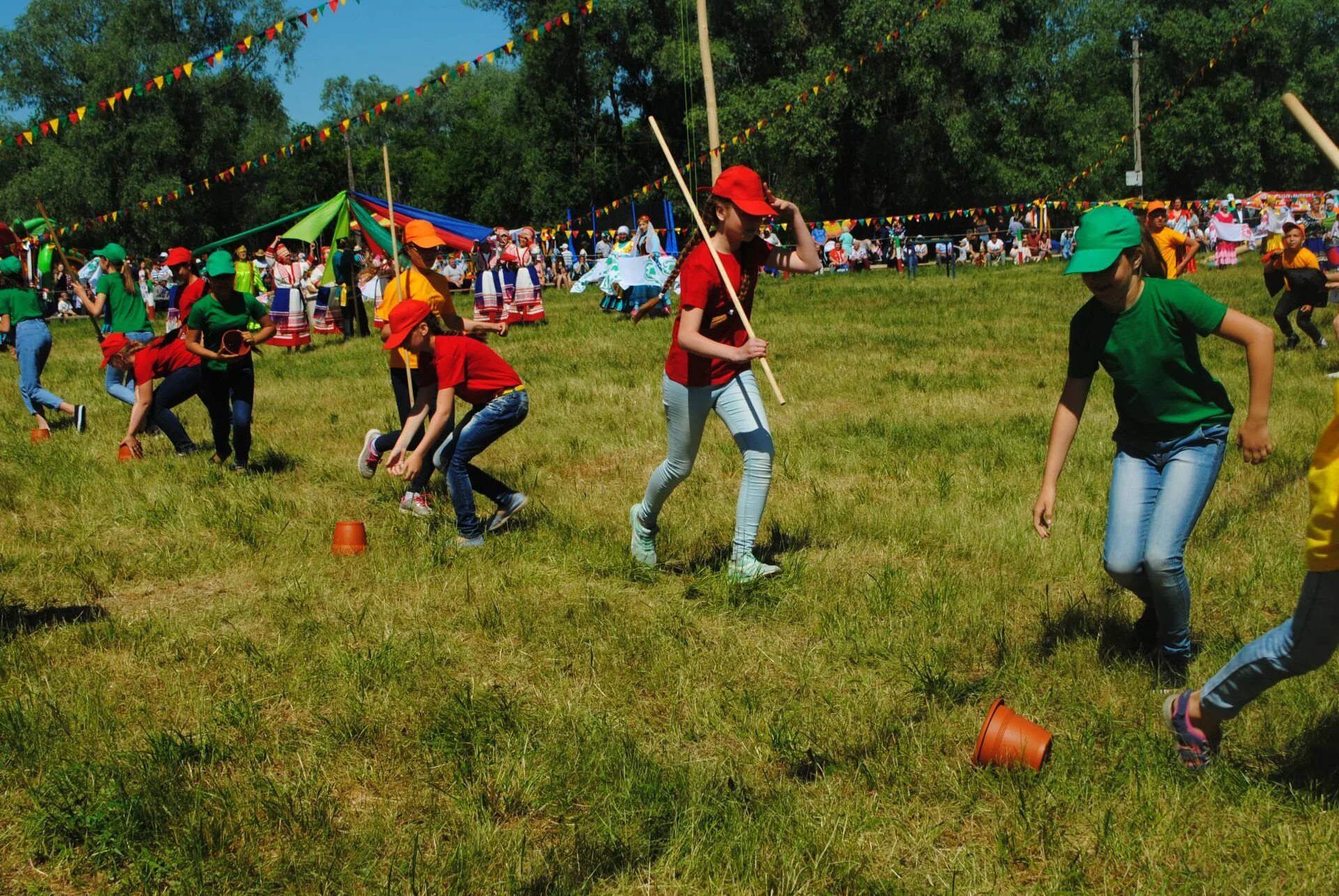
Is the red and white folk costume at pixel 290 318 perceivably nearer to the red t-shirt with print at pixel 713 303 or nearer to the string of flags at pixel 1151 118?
the red t-shirt with print at pixel 713 303

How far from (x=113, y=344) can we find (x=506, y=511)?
6608 mm

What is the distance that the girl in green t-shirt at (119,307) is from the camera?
A: 1234 cm

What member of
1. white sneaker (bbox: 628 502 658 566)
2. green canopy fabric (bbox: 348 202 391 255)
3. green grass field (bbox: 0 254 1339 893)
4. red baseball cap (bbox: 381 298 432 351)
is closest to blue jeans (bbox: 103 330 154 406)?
green grass field (bbox: 0 254 1339 893)

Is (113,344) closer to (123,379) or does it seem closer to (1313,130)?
(123,379)

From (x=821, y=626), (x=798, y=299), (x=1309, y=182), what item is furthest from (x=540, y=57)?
(x=821, y=626)

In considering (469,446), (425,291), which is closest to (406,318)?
(469,446)

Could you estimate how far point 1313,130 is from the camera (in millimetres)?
3553

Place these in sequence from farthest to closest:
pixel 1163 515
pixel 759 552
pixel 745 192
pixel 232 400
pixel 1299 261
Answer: pixel 1299 261 < pixel 232 400 < pixel 759 552 < pixel 745 192 < pixel 1163 515

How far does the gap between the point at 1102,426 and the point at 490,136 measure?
61229 millimetres

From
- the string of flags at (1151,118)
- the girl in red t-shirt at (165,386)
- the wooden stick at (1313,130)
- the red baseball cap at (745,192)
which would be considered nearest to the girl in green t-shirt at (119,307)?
the girl in red t-shirt at (165,386)

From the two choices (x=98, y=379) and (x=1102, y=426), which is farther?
(x=98, y=379)

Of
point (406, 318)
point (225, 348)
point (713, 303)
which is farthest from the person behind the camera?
point (225, 348)

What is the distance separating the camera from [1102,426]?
9.99 m

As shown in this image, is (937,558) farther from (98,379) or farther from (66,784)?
(98,379)
